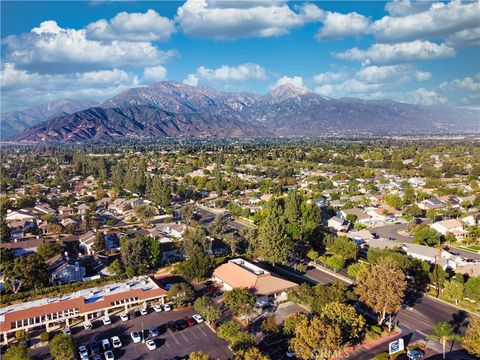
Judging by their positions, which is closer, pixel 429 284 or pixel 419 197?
pixel 429 284

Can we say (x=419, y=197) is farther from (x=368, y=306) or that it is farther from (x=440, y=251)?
(x=368, y=306)

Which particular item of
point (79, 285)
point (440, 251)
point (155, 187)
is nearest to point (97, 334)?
point (79, 285)

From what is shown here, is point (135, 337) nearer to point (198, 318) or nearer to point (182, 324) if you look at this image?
point (182, 324)

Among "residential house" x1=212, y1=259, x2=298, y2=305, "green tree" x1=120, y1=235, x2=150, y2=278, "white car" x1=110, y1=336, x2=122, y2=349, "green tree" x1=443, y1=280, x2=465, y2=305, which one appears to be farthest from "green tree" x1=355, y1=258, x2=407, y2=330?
"green tree" x1=120, y1=235, x2=150, y2=278

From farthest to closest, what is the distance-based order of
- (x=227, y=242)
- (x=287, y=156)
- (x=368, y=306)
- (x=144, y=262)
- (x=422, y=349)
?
(x=287, y=156)
(x=227, y=242)
(x=144, y=262)
(x=368, y=306)
(x=422, y=349)

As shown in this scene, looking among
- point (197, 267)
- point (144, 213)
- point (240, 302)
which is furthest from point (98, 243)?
point (240, 302)

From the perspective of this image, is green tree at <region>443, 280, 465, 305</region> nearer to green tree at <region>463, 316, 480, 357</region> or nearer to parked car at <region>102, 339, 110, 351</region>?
green tree at <region>463, 316, 480, 357</region>
